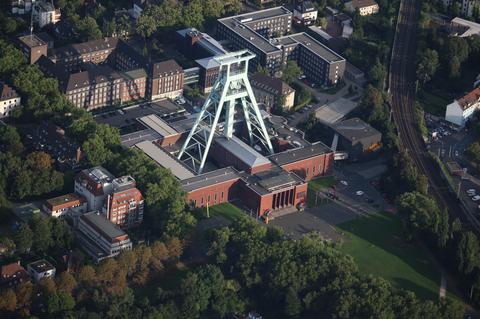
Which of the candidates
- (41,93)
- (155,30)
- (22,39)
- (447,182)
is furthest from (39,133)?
(447,182)

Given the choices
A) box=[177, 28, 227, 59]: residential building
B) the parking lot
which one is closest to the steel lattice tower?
the parking lot

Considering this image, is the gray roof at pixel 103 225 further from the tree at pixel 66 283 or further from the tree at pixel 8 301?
the tree at pixel 8 301

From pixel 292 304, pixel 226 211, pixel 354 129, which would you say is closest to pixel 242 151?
pixel 226 211

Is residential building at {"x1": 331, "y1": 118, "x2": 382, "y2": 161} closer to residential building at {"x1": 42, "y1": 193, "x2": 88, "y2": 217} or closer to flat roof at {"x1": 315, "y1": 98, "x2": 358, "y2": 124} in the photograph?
flat roof at {"x1": 315, "y1": 98, "x2": 358, "y2": 124}

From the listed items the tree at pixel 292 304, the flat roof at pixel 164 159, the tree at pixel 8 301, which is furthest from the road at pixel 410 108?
the tree at pixel 8 301

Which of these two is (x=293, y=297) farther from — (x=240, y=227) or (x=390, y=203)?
(x=390, y=203)

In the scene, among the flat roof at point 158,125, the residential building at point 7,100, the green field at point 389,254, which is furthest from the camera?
the residential building at point 7,100

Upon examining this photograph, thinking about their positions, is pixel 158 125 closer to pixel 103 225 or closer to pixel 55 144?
pixel 55 144
